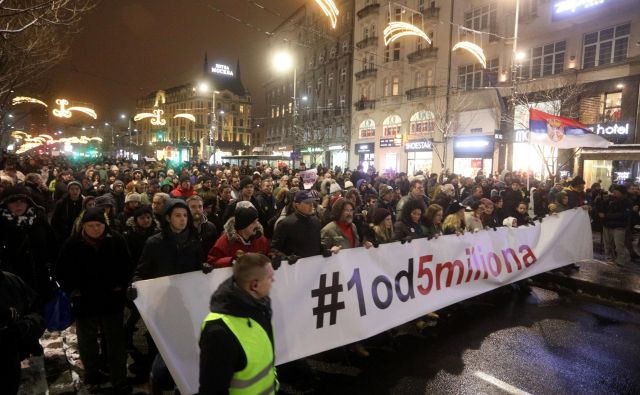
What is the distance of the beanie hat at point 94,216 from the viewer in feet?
12.9

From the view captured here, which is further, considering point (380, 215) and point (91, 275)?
point (380, 215)

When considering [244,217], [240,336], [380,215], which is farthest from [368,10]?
[240,336]

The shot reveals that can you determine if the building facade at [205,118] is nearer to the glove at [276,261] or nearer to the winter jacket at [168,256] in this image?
the winter jacket at [168,256]

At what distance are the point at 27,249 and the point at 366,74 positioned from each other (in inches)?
1544

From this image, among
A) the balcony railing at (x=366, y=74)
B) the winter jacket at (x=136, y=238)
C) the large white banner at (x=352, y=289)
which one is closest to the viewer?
the large white banner at (x=352, y=289)

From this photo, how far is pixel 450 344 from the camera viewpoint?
17.6 ft

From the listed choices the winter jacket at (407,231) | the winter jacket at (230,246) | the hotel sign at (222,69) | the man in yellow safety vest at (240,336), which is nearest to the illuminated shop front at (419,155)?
the winter jacket at (407,231)

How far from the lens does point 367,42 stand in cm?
4072

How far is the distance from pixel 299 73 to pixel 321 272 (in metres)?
56.2

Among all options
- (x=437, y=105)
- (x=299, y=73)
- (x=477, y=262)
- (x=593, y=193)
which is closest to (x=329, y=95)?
(x=299, y=73)

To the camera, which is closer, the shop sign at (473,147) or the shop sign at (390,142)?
the shop sign at (473,147)

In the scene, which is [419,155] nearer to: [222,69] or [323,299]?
[323,299]

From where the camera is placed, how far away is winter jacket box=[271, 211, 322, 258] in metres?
4.91

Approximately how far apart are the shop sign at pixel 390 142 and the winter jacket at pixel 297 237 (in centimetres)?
3218
